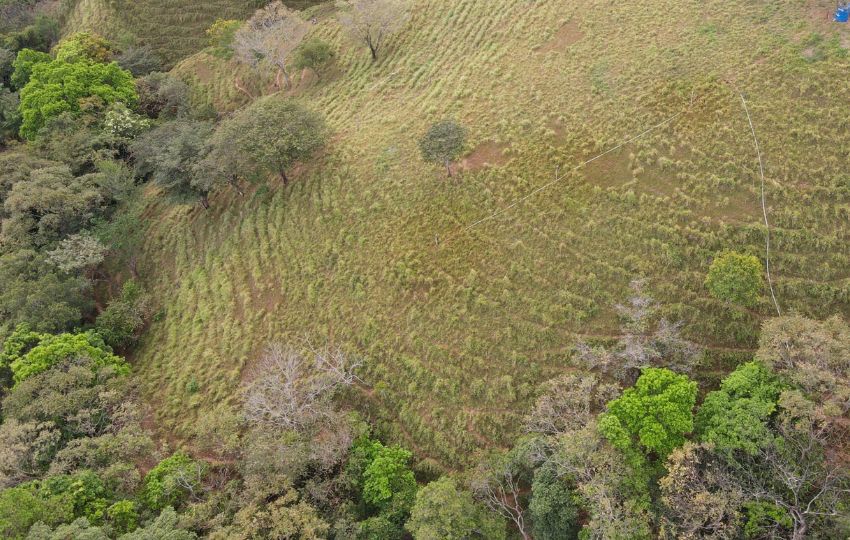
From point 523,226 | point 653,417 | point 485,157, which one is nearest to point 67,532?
point 653,417

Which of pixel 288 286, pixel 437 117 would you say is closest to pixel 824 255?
pixel 437 117

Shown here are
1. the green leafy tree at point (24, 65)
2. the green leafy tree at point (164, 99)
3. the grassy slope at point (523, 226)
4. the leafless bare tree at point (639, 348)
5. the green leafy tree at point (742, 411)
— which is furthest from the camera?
the green leafy tree at point (24, 65)

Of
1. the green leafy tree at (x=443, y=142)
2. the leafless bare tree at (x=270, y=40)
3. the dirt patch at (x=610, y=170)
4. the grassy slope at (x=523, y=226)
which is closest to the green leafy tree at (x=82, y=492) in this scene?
the grassy slope at (x=523, y=226)

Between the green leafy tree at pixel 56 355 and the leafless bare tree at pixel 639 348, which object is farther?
the green leafy tree at pixel 56 355

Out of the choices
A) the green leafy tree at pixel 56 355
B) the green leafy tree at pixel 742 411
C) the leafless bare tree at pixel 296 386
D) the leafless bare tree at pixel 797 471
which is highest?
the green leafy tree at pixel 56 355

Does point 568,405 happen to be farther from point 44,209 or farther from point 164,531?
point 44,209

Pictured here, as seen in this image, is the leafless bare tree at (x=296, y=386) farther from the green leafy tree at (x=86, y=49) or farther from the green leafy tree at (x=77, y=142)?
the green leafy tree at (x=86, y=49)
